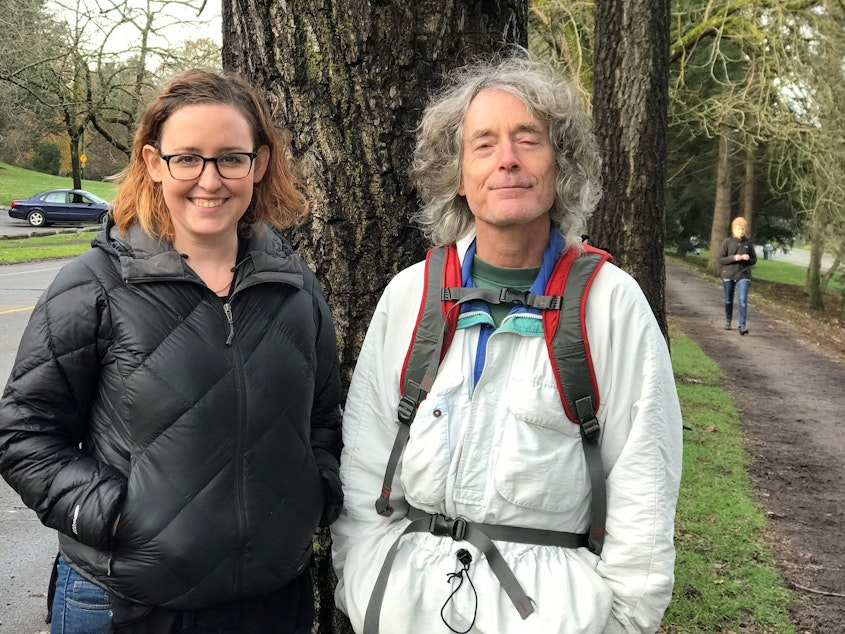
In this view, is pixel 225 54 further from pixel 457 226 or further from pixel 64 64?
pixel 64 64

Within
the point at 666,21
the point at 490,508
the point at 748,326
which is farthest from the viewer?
the point at 748,326

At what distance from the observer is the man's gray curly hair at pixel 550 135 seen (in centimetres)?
204

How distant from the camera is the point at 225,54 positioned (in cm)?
280

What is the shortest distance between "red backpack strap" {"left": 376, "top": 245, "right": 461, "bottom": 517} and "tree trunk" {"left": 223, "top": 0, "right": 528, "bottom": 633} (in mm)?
726

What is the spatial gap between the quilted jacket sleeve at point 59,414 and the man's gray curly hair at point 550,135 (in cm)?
94

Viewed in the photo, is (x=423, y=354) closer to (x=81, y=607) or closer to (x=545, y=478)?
(x=545, y=478)

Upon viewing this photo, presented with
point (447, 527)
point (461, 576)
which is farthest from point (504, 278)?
point (461, 576)

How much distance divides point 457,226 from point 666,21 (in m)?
4.77

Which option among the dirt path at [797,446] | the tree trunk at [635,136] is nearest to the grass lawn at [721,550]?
the dirt path at [797,446]

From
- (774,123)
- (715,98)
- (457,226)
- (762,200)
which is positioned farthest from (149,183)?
(762,200)

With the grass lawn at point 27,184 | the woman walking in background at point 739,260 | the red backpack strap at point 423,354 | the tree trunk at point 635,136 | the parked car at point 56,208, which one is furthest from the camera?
the grass lawn at point 27,184

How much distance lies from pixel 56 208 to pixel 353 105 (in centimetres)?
2910

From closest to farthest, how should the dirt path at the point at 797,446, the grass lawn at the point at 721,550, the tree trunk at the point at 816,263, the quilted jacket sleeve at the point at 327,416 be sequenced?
the quilted jacket sleeve at the point at 327,416 < the grass lawn at the point at 721,550 < the dirt path at the point at 797,446 < the tree trunk at the point at 816,263

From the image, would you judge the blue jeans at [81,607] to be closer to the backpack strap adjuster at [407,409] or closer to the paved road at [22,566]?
the backpack strap adjuster at [407,409]
